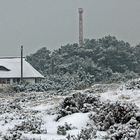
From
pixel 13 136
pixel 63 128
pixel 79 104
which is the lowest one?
pixel 13 136

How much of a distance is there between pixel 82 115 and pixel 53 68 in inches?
3062

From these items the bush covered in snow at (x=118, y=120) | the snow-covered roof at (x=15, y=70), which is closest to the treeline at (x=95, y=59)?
the snow-covered roof at (x=15, y=70)

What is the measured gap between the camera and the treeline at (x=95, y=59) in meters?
86.1

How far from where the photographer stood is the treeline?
8606 centimetres

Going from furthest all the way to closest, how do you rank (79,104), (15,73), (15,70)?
(15,70)
(15,73)
(79,104)

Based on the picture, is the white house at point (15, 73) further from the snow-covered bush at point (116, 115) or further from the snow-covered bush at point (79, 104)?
the snow-covered bush at point (116, 115)

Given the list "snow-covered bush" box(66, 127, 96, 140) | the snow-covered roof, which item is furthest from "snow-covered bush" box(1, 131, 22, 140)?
the snow-covered roof

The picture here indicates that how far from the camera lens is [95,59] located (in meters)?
94.8

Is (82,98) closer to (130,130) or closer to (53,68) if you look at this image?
(130,130)

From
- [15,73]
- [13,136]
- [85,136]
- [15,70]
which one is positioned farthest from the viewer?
[15,70]

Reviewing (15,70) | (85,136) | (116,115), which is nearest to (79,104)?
(116,115)

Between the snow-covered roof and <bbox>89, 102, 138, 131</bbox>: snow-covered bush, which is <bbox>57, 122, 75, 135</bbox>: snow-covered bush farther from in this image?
the snow-covered roof

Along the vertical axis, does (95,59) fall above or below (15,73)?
above

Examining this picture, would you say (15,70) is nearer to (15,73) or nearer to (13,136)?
(15,73)
